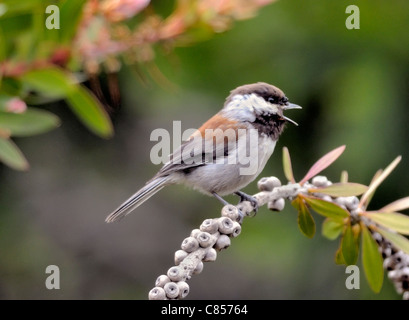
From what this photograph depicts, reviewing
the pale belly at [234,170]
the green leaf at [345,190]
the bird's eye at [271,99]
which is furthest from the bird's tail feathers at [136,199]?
the green leaf at [345,190]

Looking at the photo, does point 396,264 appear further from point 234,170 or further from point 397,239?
point 234,170

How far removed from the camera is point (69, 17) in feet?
3.84

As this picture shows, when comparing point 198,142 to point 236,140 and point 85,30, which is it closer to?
point 236,140

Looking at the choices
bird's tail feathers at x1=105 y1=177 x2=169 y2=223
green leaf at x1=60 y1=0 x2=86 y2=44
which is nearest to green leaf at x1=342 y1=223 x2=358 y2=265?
green leaf at x1=60 y1=0 x2=86 y2=44

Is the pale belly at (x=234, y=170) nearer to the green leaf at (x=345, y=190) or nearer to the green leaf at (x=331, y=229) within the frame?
the green leaf at (x=331, y=229)

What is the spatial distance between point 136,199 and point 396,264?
3.89 feet

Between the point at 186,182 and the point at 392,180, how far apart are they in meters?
1.44

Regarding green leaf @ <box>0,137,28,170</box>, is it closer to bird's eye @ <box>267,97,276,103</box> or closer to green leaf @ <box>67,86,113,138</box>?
green leaf @ <box>67,86,113,138</box>

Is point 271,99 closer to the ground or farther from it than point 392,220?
farther from it

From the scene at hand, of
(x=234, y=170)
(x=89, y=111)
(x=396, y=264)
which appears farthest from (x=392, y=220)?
(x=234, y=170)

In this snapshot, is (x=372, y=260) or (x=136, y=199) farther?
(x=136, y=199)

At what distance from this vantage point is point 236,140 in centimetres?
269

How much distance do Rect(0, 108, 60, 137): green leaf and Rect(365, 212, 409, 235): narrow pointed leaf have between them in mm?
773

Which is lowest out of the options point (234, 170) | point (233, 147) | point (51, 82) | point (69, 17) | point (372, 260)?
point (372, 260)
